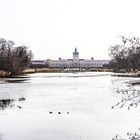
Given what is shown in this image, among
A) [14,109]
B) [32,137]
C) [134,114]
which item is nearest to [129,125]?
[134,114]

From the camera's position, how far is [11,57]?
97.6m

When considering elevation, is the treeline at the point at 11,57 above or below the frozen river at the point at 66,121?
above

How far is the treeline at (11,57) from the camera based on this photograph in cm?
9207

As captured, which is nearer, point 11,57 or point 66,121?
point 66,121

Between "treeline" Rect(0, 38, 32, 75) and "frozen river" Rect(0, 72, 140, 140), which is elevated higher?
"treeline" Rect(0, 38, 32, 75)

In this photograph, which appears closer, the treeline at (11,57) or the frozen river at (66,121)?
the frozen river at (66,121)

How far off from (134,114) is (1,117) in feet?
24.4

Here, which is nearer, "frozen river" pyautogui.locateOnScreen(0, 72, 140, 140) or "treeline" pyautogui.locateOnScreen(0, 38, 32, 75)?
"frozen river" pyautogui.locateOnScreen(0, 72, 140, 140)

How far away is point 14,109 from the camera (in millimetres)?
24797

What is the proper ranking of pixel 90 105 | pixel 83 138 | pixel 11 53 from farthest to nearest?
Answer: pixel 11 53, pixel 90 105, pixel 83 138

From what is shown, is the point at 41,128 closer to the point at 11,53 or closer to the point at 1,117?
the point at 1,117

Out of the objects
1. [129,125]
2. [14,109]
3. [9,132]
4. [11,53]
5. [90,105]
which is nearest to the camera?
[9,132]

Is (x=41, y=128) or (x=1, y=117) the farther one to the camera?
(x=1, y=117)

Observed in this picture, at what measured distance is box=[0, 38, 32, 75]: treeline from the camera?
92.1 meters
